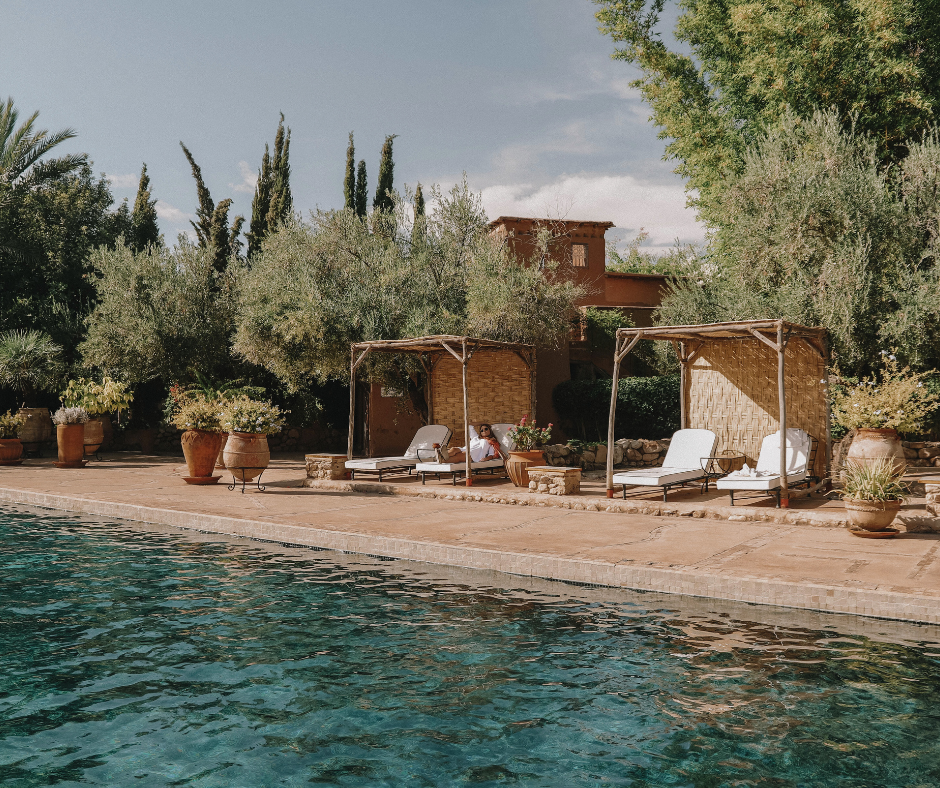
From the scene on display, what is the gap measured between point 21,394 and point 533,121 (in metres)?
19.5

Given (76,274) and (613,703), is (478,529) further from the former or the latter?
(76,274)

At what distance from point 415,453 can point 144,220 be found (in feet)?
52.3

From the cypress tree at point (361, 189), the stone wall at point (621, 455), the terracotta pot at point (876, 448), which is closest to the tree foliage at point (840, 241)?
the stone wall at point (621, 455)

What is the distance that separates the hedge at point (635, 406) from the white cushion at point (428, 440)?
4745mm

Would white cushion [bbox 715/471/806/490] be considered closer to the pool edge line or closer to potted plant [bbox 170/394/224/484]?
the pool edge line

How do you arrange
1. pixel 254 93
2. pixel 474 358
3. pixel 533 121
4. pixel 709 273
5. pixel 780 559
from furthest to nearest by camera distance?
pixel 533 121
pixel 254 93
pixel 709 273
pixel 474 358
pixel 780 559

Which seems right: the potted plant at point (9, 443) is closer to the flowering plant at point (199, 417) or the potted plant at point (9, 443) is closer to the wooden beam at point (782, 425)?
the flowering plant at point (199, 417)

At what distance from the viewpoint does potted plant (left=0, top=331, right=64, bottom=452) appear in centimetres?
1829

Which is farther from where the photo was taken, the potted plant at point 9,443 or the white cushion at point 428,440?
the potted plant at point 9,443

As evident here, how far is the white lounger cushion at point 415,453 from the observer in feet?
42.7

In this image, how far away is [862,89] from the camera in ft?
52.7

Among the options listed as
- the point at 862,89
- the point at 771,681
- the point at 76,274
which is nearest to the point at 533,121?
the point at 862,89

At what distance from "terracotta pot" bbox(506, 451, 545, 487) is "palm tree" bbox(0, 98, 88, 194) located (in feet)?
53.8

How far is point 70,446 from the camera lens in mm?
16391
